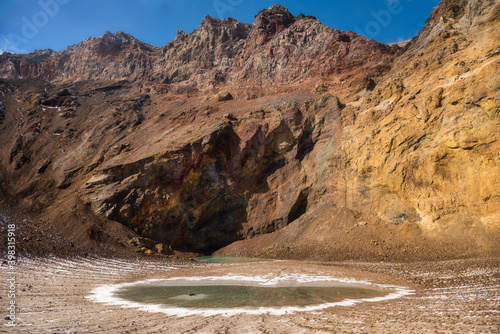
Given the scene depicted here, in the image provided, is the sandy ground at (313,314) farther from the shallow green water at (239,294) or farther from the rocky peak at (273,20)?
the rocky peak at (273,20)

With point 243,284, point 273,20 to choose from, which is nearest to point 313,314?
point 243,284

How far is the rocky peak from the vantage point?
188 ft

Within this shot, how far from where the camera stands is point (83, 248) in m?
22.3

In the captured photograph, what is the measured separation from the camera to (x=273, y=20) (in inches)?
2315

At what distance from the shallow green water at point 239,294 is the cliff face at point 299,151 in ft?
35.1

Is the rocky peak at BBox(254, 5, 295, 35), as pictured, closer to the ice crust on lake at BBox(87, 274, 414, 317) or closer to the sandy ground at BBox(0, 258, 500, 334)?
the ice crust on lake at BBox(87, 274, 414, 317)

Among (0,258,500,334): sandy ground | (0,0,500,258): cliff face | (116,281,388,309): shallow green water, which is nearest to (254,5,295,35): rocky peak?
(0,0,500,258): cliff face

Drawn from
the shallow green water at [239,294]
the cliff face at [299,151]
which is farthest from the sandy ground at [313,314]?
the cliff face at [299,151]

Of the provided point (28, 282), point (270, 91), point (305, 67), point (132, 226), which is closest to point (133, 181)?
point (132, 226)

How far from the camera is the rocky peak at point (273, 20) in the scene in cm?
5741

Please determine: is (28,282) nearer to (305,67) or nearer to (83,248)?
(83,248)

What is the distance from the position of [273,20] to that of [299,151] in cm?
3918

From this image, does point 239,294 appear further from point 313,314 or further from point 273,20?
point 273,20

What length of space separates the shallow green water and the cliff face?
10.7 m
